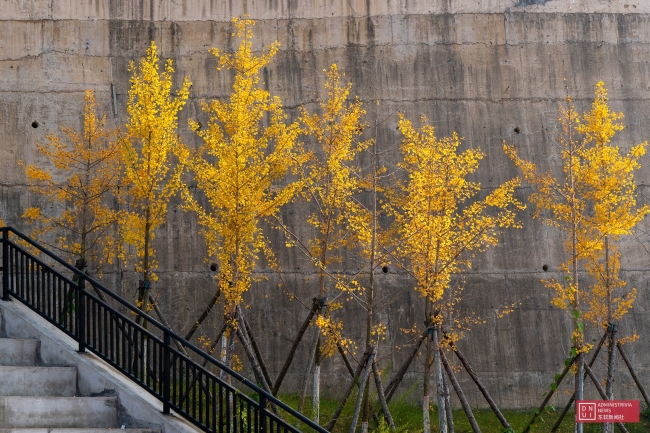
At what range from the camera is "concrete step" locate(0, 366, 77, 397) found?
821 cm

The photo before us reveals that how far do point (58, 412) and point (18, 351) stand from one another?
1.17m

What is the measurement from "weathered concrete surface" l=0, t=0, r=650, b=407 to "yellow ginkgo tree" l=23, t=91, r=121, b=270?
2.33 feet

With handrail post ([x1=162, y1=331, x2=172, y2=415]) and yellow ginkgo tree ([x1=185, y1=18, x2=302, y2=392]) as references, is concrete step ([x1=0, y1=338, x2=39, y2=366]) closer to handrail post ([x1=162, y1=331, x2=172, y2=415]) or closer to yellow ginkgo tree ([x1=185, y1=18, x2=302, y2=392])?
handrail post ([x1=162, y1=331, x2=172, y2=415])

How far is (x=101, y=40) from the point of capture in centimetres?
1816

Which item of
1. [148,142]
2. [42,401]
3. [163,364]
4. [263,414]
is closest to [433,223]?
[148,142]

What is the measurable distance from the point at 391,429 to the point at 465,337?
14.4ft

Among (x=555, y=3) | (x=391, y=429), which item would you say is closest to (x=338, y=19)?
(x=555, y=3)

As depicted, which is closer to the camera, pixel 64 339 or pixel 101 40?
pixel 64 339

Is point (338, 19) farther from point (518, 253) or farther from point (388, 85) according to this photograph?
point (518, 253)

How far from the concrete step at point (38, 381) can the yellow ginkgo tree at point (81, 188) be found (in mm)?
6559

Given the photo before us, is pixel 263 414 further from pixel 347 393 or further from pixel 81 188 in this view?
pixel 81 188

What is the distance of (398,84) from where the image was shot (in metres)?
18.2

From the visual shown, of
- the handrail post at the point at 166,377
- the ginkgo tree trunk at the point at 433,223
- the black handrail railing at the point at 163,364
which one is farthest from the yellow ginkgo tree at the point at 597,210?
the handrail post at the point at 166,377

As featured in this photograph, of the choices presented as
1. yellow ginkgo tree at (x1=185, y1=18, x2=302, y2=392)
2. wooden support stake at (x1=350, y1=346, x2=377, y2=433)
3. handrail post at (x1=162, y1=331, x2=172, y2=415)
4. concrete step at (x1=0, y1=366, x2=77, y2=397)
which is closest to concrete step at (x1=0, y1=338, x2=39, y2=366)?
concrete step at (x1=0, y1=366, x2=77, y2=397)
